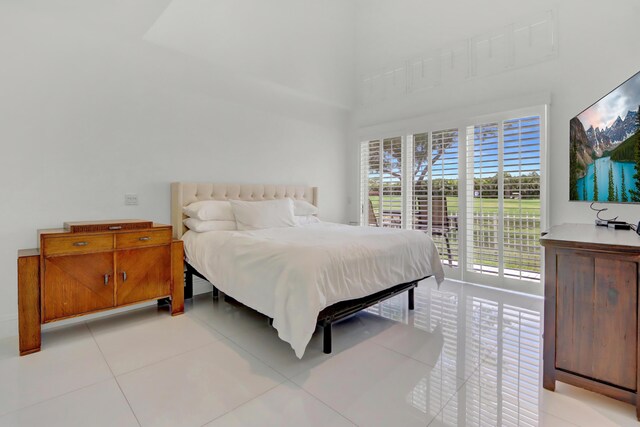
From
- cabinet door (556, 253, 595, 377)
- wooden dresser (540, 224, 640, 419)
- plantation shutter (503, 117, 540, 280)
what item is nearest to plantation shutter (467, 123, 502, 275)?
plantation shutter (503, 117, 540, 280)

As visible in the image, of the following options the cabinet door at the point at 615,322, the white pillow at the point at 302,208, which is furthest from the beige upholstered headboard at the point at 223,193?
the cabinet door at the point at 615,322

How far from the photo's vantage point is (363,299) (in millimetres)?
2373

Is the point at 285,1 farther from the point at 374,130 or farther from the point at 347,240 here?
the point at 347,240

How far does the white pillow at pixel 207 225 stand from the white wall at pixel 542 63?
276 cm

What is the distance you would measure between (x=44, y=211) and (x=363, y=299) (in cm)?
273

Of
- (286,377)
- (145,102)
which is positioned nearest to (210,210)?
(145,102)

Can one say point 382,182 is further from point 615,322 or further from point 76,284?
point 76,284

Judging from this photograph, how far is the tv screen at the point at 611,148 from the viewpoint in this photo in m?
1.71

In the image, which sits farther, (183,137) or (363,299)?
(183,137)

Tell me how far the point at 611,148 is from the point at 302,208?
3027mm

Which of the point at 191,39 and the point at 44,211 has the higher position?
the point at 191,39

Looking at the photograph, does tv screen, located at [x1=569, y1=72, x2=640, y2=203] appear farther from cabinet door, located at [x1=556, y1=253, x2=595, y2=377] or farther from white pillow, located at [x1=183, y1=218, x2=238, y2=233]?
white pillow, located at [x1=183, y1=218, x2=238, y2=233]

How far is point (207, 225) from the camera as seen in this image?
124 inches

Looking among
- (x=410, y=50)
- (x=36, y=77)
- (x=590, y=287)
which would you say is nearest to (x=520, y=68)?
(x=410, y=50)
